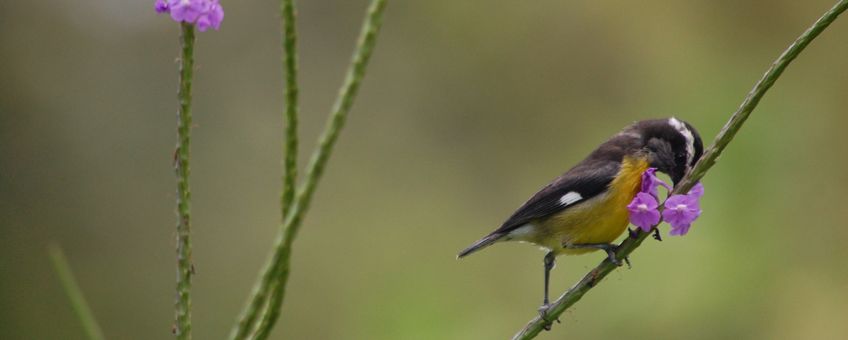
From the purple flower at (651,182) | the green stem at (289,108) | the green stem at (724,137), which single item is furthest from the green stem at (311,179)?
the purple flower at (651,182)

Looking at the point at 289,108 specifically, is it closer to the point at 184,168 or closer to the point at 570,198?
the point at 184,168

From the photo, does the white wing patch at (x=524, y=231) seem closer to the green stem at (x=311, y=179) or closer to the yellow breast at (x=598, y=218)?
the yellow breast at (x=598, y=218)

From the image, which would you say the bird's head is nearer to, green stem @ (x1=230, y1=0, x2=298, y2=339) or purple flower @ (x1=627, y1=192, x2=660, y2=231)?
purple flower @ (x1=627, y1=192, x2=660, y2=231)

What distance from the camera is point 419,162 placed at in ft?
34.1

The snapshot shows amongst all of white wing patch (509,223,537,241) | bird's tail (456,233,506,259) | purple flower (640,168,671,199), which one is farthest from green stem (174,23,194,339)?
white wing patch (509,223,537,241)

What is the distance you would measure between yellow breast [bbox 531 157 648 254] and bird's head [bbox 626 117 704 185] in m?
0.07

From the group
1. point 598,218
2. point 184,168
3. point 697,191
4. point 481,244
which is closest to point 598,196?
point 598,218

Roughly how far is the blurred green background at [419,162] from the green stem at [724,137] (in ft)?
18.5

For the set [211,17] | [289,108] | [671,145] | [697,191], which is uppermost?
[211,17]

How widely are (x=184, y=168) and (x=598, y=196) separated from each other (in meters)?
2.66

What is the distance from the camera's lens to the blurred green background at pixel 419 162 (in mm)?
7750

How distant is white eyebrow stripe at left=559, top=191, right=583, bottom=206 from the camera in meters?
4.21

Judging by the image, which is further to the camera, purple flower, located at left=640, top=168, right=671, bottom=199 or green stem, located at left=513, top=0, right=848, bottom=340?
purple flower, located at left=640, top=168, right=671, bottom=199

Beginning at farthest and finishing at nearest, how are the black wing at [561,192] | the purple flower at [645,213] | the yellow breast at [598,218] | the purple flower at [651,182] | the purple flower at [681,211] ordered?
the black wing at [561,192], the yellow breast at [598,218], the purple flower at [651,182], the purple flower at [645,213], the purple flower at [681,211]
